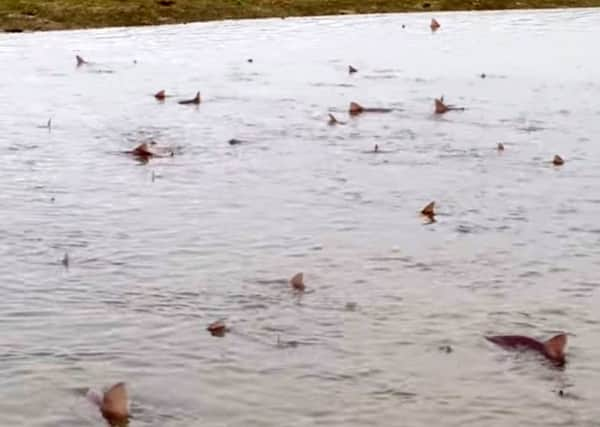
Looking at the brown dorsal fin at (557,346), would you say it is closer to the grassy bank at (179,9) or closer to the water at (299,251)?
the water at (299,251)

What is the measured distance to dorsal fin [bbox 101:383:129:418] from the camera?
22.7ft

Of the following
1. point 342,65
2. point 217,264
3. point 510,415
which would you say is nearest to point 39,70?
point 342,65

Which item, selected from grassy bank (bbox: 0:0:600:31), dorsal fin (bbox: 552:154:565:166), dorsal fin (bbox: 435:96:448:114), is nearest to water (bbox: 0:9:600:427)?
dorsal fin (bbox: 552:154:565:166)

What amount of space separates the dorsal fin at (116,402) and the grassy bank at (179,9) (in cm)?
2181

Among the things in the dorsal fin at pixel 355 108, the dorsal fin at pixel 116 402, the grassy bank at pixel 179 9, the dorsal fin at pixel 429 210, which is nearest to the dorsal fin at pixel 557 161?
the dorsal fin at pixel 429 210

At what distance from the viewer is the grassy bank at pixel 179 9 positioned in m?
28.8

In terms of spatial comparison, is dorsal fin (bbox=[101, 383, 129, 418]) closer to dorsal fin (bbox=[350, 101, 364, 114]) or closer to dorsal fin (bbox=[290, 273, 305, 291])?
dorsal fin (bbox=[290, 273, 305, 291])

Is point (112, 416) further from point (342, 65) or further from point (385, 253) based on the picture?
point (342, 65)

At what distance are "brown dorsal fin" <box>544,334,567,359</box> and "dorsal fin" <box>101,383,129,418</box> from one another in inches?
103

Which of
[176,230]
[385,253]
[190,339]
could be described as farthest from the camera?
[176,230]

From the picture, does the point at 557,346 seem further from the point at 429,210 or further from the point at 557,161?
the point at 557,161

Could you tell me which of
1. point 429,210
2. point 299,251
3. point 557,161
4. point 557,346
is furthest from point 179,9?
point 557,346

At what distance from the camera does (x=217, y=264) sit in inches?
388

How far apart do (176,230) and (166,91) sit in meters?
8.76
